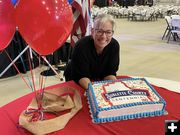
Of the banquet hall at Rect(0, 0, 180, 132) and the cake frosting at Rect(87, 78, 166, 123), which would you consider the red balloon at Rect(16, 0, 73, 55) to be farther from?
the banquet hall at Rect(0, 0, 180, 132)

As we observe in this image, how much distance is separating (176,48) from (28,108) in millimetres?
5980

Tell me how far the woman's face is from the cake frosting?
1.44 ft

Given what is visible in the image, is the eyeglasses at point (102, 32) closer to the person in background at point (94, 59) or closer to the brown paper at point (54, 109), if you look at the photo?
the person in background at point (94, 59)

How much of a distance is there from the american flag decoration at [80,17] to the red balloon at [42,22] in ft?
7.21

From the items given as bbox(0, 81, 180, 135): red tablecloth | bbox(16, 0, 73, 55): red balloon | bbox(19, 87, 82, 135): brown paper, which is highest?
bbox(16, 0, 73, 55): red balloon

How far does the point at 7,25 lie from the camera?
4.15ft

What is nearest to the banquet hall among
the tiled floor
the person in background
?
the tiled floor

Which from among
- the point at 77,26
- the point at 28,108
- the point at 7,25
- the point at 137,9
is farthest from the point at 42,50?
the point at 137,9

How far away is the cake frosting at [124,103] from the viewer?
1262mm

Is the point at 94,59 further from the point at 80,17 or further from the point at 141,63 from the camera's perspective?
the point at 141,63

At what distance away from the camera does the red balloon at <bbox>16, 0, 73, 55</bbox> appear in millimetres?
1114

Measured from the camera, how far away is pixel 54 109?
1.38 m

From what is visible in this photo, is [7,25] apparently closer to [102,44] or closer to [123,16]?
[102,44]

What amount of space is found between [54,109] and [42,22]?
49cm
